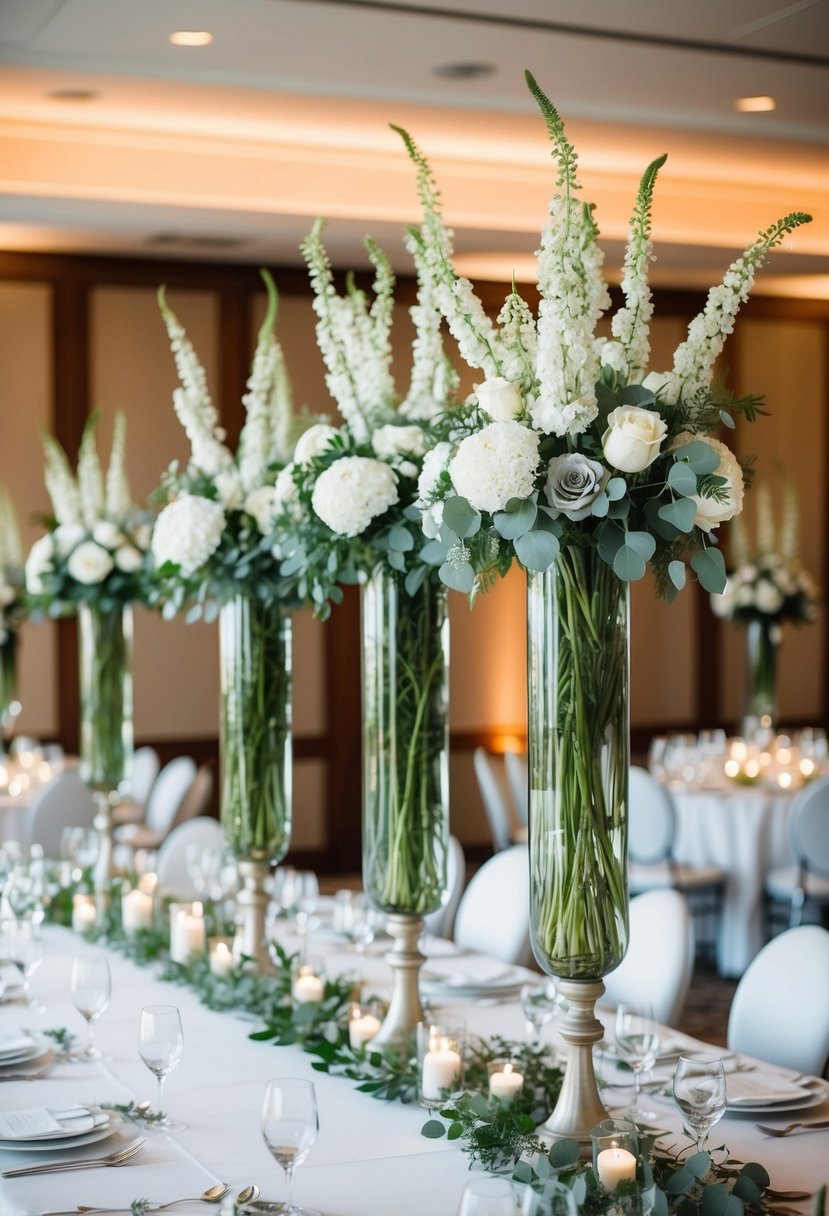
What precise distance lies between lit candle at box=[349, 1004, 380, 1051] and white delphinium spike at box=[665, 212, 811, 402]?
53.0 inches

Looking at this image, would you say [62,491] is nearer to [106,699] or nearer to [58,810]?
[106,699]

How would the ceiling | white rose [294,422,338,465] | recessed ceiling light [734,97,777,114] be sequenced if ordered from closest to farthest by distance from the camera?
white rose [294,422,338,465] → the ceiling → recessed ceiling light [734,97,777,114]

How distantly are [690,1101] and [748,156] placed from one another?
698cm

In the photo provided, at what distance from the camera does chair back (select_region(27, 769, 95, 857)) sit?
6.64 m

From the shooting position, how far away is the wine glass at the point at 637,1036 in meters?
2.56

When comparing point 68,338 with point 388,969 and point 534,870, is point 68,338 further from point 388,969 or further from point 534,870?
point 534,870

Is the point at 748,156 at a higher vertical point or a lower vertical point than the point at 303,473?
higher

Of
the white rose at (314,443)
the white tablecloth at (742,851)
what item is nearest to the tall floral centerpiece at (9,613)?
the white tablecloth at (742,851)

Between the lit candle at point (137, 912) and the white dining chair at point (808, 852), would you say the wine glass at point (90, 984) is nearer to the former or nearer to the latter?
the lit candle at point (137, 912)

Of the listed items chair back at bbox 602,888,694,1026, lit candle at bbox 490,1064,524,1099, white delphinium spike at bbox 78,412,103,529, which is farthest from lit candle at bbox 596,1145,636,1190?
white delphinium spike at bbox 78,412,103,529

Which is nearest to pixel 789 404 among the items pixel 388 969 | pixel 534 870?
pixel 388 969

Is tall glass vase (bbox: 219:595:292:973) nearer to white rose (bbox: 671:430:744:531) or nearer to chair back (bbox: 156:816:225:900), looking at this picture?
chair back (bbox: 156:816:225:900)

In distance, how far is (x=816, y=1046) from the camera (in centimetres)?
306

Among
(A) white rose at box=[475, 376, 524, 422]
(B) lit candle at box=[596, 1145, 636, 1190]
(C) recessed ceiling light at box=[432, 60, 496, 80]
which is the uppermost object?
(C) recessed ceiling light at box=[432, 60, 496, 80]
